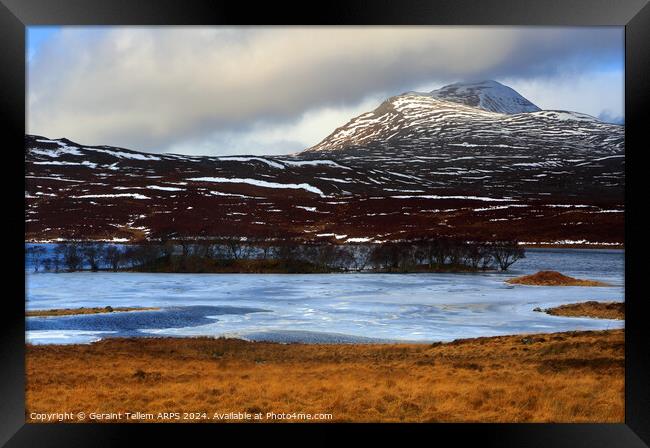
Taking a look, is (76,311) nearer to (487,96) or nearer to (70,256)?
(70,256)

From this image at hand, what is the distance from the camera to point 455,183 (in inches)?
446

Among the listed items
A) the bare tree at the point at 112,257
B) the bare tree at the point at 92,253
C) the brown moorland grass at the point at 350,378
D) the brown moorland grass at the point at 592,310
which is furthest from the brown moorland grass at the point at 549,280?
the bare tree at the point at 92,253

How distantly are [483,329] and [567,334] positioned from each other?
1189 mm

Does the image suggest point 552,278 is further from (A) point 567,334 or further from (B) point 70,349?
(B) point 70,349

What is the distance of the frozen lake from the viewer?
24.9 feet

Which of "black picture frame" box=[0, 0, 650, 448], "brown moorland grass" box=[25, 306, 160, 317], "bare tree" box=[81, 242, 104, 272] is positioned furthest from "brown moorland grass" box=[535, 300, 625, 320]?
"bare tree" box=[81, 242, 104, 272]

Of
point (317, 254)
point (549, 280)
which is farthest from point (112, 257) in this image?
point (549, 280)

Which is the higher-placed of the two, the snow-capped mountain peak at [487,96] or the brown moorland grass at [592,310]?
the snow-capped mountain peak at [487,96]

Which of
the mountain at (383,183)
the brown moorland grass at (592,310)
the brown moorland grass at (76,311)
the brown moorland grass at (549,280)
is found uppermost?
the mountain at (383,183)

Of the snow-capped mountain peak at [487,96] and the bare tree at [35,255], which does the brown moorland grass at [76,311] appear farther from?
the snow-capped mountain peak at [487,96]

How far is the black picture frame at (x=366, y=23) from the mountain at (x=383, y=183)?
5.05 meters

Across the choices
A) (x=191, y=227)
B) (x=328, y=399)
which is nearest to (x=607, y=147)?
(x=328, y=399)

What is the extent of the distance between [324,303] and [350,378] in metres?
1.95

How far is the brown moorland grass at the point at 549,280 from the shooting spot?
28.1 ft
